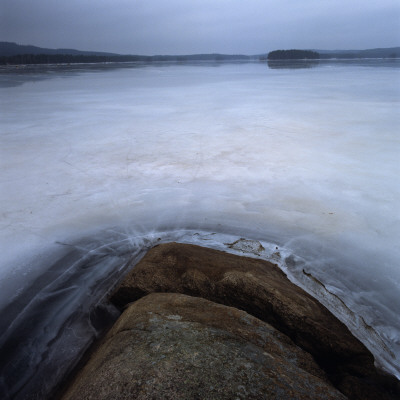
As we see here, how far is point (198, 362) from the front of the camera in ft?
5.62

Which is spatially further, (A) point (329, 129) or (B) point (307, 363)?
(A) point (329, 129)

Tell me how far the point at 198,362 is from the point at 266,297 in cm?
91

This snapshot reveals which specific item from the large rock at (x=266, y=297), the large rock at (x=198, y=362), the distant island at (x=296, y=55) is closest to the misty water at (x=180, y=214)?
the large rock at (x=266, y=297)

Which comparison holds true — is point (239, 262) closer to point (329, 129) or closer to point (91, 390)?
point (91, 390)

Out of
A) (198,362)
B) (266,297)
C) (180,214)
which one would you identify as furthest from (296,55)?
(198,362)

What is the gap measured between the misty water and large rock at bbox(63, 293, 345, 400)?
2.29 feet

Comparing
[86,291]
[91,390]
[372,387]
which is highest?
[91,390]

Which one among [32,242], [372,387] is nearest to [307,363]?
[372,387]

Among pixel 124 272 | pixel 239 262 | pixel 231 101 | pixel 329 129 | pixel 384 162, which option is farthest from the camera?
pixel 231 101

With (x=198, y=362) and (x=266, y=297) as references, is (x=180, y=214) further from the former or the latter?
(x=198, y=362)

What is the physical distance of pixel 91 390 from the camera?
1676mm

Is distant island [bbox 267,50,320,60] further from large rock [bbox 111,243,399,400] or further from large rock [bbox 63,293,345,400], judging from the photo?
large rock [bbox 63,293,345,400]

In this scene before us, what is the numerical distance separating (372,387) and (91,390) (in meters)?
1.62

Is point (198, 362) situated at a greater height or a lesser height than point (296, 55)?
lesser
